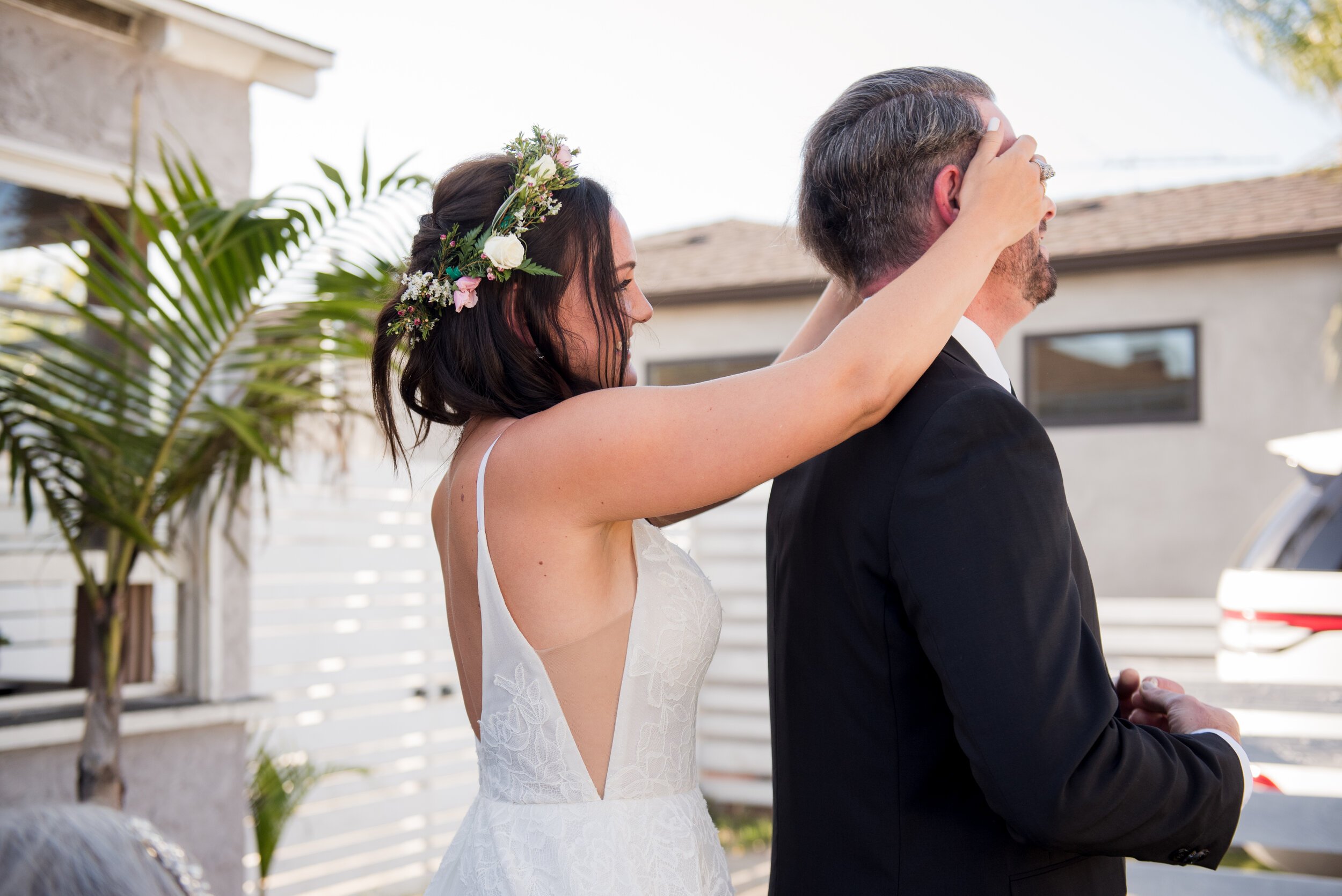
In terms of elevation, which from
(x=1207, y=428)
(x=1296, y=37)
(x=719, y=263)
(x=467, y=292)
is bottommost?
(x=467, y=292)

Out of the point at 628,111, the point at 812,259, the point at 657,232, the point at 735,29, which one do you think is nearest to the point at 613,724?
the point at 812,259

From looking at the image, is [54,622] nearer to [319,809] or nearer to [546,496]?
[319,809]

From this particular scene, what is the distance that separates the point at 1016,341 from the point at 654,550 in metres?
9.58

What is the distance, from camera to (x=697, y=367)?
39.3ft

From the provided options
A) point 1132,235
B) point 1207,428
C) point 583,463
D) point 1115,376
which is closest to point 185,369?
point 583,463

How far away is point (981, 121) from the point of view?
1.68m

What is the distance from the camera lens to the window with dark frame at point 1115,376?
34.0 feet

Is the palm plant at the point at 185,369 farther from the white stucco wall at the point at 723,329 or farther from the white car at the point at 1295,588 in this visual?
the white stucco wall at the point at 723,329

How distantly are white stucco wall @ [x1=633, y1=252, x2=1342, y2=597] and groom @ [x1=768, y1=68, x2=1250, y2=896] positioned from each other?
30.2 ft

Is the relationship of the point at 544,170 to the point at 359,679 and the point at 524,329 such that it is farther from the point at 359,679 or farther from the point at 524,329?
the point at 359,679

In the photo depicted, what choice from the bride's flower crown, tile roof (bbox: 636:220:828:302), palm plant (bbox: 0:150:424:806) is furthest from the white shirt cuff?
tile roof (bbox: 636:220:828:302)

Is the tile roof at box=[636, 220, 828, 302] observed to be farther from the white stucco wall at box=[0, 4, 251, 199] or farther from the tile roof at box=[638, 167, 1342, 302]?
the white stucco wall at box=[0, 4, 251, 199]

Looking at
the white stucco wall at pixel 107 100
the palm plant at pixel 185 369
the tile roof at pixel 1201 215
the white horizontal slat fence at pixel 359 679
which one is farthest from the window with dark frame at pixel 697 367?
the palm plant at pixel 185 369

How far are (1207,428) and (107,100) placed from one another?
9.29 meters
